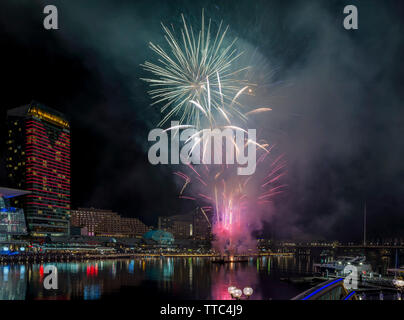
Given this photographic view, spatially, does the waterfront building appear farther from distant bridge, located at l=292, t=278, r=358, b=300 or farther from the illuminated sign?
distant bridge, located at l=292, t=278, r=358, b=300

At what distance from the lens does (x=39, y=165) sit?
531 feet

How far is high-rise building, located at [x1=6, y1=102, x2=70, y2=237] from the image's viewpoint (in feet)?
518

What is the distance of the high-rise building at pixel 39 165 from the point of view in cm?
15775

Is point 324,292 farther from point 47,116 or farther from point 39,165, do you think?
point 47,116

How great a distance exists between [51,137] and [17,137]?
13.7 metres

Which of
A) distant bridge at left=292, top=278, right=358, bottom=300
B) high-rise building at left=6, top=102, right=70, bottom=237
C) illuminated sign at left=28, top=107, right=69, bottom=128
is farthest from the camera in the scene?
illuminated sign at left=28, top=107, right=69, bottom=128

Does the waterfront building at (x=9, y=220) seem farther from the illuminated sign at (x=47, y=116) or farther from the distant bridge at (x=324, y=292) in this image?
the distant bridge at (x=324, y=292)

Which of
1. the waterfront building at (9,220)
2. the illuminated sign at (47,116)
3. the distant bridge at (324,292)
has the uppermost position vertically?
the illuminated sign at (47,116)

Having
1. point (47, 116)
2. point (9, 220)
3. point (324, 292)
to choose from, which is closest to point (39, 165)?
point (47, 116)

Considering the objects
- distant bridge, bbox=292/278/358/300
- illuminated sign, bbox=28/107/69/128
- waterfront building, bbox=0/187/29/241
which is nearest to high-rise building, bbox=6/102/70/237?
illuminated sign, bbox=28/107/69/128

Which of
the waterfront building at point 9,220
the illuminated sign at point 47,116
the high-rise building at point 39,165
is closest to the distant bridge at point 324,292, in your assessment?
the waterfront building at point 9,220

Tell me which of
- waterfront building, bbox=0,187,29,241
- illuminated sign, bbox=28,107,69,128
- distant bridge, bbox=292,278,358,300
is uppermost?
illuminated sign, bbox=28,107,69,128
